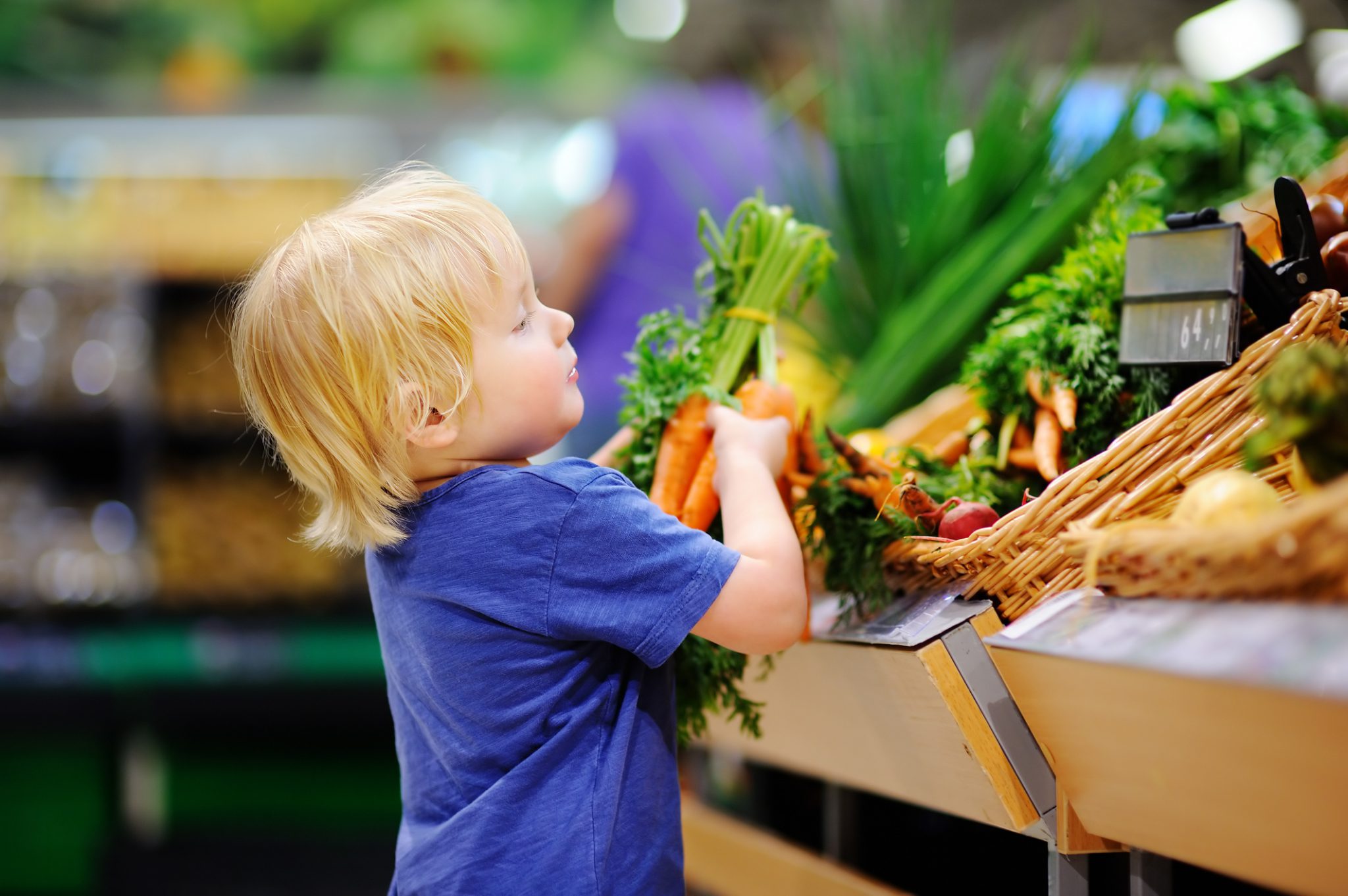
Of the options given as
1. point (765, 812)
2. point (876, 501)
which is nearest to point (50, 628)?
point (765, 812)

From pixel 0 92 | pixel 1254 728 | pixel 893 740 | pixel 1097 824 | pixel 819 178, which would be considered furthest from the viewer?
pixel 0 92

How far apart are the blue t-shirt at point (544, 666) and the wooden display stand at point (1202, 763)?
1.05 ft

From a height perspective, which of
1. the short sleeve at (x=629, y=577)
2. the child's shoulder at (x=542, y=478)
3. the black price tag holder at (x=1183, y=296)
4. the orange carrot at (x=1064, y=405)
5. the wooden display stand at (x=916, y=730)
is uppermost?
the black price tag holder at (x=1183, y=296)

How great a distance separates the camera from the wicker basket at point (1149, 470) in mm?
935

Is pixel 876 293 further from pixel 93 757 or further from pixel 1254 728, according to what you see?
pixel 93 757

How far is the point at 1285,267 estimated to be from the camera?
1.05 meters

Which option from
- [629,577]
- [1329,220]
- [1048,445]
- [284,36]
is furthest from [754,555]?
[284,36]

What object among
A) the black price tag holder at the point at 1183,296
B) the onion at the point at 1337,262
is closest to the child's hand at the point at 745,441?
the black price tag holder at the point at 1183,296

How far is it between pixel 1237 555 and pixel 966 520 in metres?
0.41

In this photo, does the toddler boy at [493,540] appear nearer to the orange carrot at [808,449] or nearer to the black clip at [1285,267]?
the orange carrot at [808,449]

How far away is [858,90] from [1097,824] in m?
1.46

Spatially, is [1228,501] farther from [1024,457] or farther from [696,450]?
[696,450]

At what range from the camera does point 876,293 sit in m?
1.88

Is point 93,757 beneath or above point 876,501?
beneath
